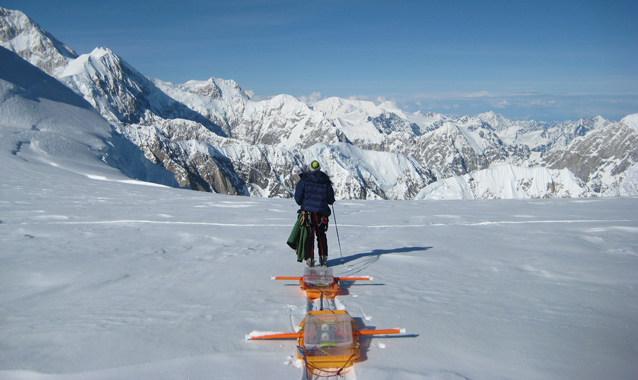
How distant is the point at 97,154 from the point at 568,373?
3595 centimetres

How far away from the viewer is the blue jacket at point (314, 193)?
8.34 m

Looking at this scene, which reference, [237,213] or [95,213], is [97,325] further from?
[237,213]

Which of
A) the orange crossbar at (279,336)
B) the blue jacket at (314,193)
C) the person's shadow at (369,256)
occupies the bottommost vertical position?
the person's shadow at (369,256)

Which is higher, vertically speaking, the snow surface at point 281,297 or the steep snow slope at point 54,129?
the steep snow slope at point 54,129

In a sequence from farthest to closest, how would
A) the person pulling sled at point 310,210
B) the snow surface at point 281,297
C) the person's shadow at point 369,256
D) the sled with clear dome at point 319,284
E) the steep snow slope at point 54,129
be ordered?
the steep snow slope at point 54,129 < the person's shadow at point 369,256 < the person pulling sled at point 310,210 < the sled with clear dome at point 319,284 < the snow surface at point 281,297

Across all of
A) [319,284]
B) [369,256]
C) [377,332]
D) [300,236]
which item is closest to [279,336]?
[377,332]

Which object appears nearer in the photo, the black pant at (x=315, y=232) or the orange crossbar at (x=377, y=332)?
the orange crossbar at (x=377, y=332)

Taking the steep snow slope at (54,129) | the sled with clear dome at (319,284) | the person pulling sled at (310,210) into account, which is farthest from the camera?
the steep snow slope at (54,129)

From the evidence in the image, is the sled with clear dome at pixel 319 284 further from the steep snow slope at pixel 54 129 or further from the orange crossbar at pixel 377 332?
the steep snow slope at pixel 54 129

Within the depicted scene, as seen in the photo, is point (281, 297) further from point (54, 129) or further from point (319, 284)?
point (54, 129)

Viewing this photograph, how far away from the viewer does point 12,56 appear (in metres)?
42.3

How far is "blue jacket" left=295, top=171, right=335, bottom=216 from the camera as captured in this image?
328 inches

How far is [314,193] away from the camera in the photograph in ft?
27.6

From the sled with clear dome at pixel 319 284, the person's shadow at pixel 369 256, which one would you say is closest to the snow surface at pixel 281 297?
the person's shadow at pixel 369 256
